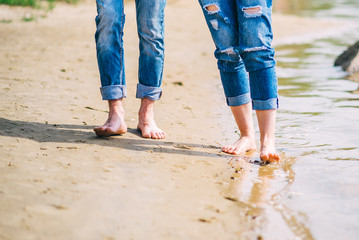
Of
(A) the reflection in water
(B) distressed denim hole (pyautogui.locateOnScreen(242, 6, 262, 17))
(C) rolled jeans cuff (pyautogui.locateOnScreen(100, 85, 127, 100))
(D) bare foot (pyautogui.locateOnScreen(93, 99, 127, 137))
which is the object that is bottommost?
(A) the reflection in water

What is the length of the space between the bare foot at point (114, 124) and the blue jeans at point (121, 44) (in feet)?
0.23

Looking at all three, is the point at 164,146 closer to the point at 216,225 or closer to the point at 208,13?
the point at 208,13

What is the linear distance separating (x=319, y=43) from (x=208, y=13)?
6237mm

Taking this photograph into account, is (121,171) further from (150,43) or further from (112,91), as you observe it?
(150,43)

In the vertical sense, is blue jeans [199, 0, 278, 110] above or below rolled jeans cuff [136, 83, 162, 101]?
above

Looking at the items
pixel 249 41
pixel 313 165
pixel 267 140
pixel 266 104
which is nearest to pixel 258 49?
pixel 249 41

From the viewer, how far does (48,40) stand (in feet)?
22.6

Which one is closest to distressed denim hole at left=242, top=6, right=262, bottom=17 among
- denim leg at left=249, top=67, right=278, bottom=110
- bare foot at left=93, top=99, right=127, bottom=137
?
denim leg at left=249, top=67, right=278, bottom=110

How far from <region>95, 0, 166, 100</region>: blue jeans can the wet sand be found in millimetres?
330

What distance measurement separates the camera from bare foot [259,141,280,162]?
285cm

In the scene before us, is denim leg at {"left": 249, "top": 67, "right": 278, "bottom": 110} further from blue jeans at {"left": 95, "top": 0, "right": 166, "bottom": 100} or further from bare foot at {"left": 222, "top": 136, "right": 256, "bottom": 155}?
blue jeans at {"left": 95, "top": 0, "right": 166, "bottom": 100}

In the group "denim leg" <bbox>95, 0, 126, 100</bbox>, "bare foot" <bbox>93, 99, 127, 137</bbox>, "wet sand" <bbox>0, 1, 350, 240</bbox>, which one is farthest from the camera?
"bare foot" <bbox>93, 99, 127, 137</bbox>

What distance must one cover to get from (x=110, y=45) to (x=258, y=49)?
0.91 meters

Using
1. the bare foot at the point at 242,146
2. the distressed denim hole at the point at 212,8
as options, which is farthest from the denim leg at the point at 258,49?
the bare foot at the point at 242,146
